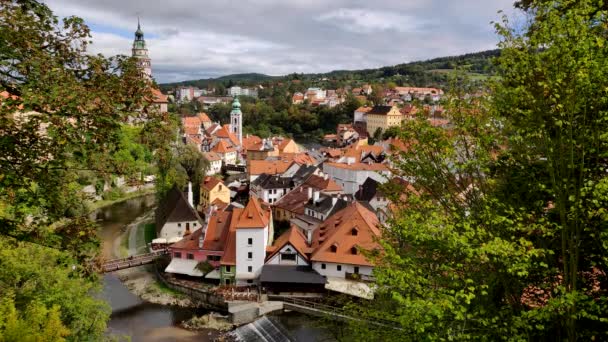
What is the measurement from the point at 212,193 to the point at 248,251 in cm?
1377

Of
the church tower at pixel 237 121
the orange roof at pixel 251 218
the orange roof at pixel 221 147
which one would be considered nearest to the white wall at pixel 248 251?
the orange roof at pixel 251 218

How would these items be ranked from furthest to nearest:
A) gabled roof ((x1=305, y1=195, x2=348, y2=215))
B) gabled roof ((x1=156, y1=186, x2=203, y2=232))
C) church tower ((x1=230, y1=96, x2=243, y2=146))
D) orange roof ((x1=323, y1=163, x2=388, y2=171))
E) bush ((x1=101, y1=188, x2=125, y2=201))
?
church tower ((x1=230, y1=96, x2=243, y2=146))
orange roof ((x1=323, y1=163, x2=388, y2=171))
gabled roof ((x1=156, y1=186, x2=203, y2=232))
gabled roof ((x1=305, y1=195, x2=348, y2=215))
bush ((x1=101, y1=188, x2=125, y2=201))

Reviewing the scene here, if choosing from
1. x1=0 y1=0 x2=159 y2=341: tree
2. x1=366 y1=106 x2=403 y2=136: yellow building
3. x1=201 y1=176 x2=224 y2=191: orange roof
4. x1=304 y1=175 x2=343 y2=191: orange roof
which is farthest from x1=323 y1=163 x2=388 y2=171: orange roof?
x1=366 y1=106 x2=403 y2=136: yellow building

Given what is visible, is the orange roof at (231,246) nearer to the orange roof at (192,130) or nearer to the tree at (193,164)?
the tree at (193,164)

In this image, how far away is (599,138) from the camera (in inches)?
210

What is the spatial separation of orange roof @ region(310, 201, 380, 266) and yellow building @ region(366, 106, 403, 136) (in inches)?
2191

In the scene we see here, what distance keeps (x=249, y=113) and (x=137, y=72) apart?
95.1 m

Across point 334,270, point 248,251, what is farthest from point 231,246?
point 334,270

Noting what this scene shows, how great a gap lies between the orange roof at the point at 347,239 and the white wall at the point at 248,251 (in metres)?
2.68

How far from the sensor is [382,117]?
267ft

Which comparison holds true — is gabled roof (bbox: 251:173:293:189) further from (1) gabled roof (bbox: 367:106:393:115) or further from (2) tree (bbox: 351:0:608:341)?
(1) gabled roof (bbox: 367:106:393:115)

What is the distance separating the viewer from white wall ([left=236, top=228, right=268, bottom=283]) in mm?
23125

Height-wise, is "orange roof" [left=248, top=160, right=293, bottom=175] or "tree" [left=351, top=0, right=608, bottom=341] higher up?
"tree" [left=351, top=0, right=608, bottom=341]

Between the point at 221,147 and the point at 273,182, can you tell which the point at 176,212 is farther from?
the point at 221,147
